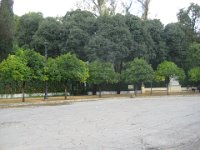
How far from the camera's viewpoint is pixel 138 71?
5225 cm

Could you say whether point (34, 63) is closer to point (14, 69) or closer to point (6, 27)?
point (14, 69)

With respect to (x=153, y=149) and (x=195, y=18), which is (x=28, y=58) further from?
(x=195, y=18)

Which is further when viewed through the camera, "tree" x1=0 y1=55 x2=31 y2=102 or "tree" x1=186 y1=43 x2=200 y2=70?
"tree" x1=186 y1=43 x2=200 y2=70

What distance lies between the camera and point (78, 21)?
5528 cm

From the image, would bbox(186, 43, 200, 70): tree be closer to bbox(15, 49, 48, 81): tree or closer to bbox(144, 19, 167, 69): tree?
bbox(144, 19, 167, 69): tree

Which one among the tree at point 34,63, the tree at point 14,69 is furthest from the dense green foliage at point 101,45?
the tree at point 14,69

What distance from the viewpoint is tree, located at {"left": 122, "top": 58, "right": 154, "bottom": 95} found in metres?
51.8

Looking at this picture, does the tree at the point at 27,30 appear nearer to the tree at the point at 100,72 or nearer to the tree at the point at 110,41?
the tree at the point at 110,41

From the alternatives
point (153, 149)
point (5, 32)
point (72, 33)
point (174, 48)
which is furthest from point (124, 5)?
point (153, 149)

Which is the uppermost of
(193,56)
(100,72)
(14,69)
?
(193,56)

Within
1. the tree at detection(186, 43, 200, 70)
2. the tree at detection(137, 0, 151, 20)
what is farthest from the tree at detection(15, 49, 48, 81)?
the tree at detection(137, 0, 151, 20)

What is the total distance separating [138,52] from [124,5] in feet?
45.4

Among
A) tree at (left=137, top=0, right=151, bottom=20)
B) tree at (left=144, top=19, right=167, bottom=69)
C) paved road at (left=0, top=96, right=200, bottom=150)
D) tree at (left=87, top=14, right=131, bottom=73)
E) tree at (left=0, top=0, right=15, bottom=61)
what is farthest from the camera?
tree at (left=137, top=0, right=151, bottom=20)

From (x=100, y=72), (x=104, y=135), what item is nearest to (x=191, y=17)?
(x=100, y=72)
